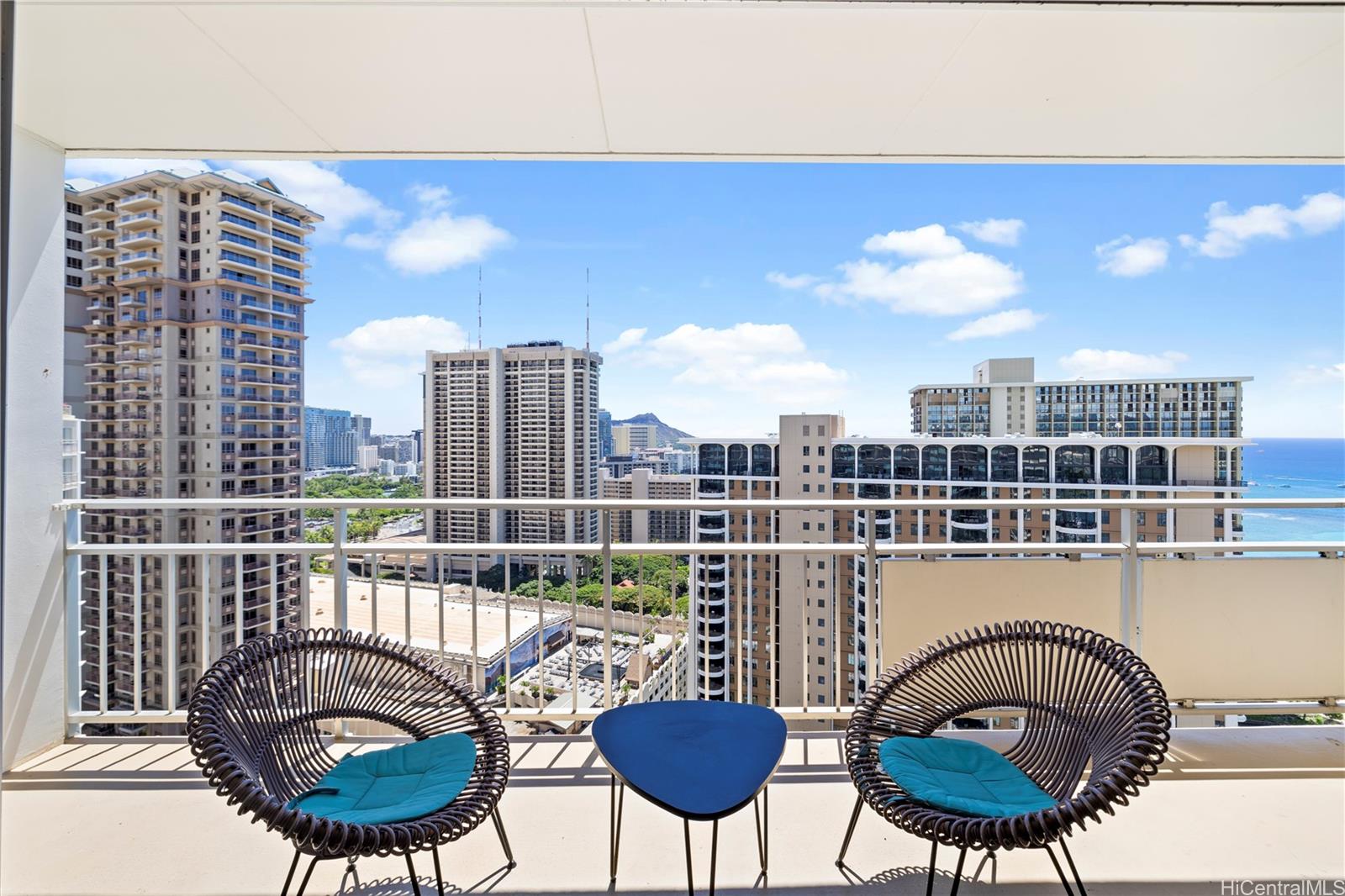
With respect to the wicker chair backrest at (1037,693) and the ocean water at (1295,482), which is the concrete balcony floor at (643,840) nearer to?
the wicker chair backrest at (1037,693)

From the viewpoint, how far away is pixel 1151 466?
10992 millimetres

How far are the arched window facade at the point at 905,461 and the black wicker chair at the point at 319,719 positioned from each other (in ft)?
47.2

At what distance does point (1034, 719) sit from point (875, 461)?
1363cm

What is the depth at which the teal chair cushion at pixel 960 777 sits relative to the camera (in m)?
1.66

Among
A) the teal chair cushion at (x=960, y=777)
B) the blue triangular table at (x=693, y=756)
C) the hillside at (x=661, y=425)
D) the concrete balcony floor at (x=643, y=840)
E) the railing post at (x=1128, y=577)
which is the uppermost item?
the hillside at (x=661, y=425)

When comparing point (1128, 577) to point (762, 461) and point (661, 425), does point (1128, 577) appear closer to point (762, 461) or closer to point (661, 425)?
point (762, 461)

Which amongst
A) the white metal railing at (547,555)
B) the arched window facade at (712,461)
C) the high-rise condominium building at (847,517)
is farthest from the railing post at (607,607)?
Result: the arched window facade at (712,461)

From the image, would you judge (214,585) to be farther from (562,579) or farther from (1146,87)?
(1146,87)

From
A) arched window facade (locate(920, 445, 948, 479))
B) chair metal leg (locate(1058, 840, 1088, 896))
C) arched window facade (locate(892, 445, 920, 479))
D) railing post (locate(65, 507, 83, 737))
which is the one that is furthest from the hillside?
chair metal leg (locate(1058, 840, 1088, 896))

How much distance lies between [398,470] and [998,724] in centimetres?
604

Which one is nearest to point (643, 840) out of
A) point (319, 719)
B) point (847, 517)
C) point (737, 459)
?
point (319, 719)

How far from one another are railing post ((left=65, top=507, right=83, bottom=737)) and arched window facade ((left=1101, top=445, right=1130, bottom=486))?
1424cm

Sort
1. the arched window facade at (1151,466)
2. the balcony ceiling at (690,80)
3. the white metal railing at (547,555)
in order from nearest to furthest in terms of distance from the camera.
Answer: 1. the balcony ceiling at (690,80)
2. the white metal railing at (547,555)
3. the arched window facade at (1151,466)

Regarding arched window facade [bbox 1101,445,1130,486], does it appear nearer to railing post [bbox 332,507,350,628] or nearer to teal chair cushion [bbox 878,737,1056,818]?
teal chair cushion [bbox 878,737,1056,818]
